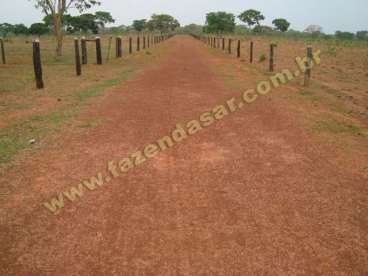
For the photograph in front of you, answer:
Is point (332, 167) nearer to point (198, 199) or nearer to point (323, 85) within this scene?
point (198, 199)

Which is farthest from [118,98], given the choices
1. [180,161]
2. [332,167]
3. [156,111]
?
[332,167]

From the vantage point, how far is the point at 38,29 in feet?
236

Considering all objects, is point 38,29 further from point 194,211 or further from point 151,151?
point 194,211

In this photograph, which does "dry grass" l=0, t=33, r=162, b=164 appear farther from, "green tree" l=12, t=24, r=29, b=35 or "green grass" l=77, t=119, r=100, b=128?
"green tree" l=12, t=24, r=29, b=35

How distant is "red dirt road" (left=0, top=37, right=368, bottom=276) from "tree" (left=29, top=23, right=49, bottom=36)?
73.0 meters

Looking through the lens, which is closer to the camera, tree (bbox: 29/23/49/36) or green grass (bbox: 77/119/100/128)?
green grass (bbox: 77/119/100/128)

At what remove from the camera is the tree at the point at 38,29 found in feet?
236

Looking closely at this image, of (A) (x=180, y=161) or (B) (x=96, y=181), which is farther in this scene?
(A) (x=180, y=161)

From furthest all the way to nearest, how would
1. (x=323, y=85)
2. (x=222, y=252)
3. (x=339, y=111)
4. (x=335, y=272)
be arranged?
1. (x=323, y=85)
2. (x=339, y=111)
3. (x=222, y=252)
4. (x=335, y=272)

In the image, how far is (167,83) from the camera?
1192cm

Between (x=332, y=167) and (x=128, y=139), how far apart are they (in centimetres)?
302

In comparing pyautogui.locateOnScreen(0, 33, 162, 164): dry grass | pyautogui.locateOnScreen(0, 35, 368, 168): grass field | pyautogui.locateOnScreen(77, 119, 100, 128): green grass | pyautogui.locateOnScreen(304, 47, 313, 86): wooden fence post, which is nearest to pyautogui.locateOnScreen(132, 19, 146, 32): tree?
pyautogui.locateOnScreen(0, 35, 368, 168): grass field

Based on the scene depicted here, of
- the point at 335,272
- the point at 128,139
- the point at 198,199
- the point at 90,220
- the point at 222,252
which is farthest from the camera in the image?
the point at 128,139

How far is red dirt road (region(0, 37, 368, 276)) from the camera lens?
304 centimetres
